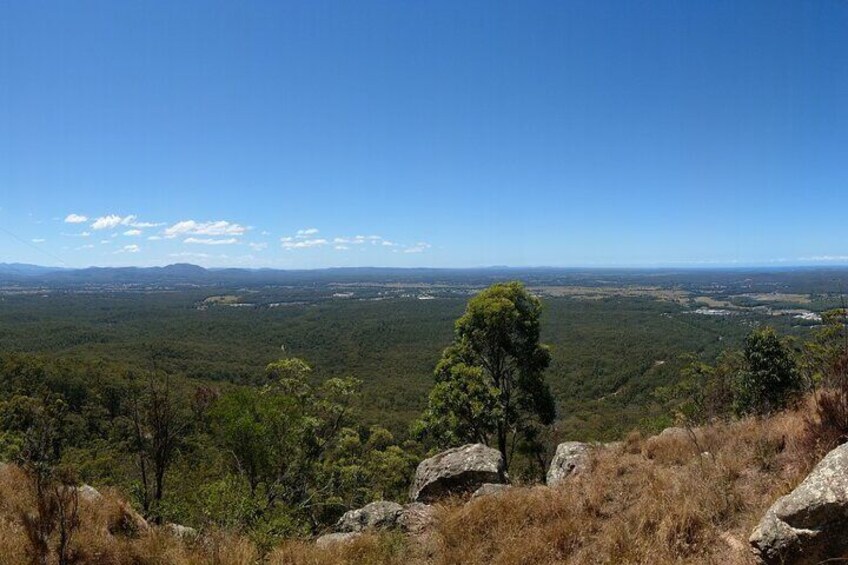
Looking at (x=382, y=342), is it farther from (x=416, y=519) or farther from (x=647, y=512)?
(x=647, y=512)

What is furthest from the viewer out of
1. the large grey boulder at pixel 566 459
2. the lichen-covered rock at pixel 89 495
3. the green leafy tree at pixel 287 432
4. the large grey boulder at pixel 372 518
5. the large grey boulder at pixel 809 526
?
the green leafy tree at pixel 287 432

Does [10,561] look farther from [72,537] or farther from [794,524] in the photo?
[794,524]

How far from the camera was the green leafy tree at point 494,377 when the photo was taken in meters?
15.7

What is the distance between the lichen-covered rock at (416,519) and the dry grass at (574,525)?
0.45m

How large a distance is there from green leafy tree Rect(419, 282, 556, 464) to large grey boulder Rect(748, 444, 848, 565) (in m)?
11.4

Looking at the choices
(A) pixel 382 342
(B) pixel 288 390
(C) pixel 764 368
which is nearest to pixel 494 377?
(B) pixel 288 390

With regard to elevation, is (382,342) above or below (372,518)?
below

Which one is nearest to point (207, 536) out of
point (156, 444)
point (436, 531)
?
point (436, 531)

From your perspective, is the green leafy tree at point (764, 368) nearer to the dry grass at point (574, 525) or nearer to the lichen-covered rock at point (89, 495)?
the dry grass at point (574, 525)

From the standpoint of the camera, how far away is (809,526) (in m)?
3.93

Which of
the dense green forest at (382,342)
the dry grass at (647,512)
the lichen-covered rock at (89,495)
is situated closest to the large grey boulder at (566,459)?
the dry grass at (647,512)

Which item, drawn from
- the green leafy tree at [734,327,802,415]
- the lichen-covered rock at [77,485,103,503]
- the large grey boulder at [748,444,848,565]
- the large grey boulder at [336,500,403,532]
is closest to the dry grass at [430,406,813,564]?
the large grey boulder at [748,444,848,565]

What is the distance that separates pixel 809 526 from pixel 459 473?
6494 mm

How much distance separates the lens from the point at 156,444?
39.8ft
